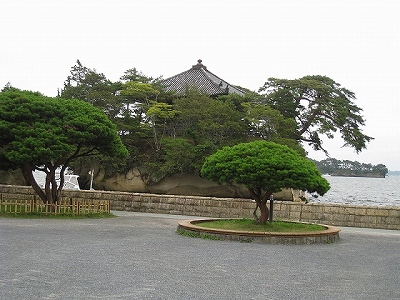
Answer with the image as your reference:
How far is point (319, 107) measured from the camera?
34.4 meters

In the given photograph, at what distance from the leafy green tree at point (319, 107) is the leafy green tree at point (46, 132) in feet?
56.8

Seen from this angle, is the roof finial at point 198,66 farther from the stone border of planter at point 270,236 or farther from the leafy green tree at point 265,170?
the stone border of planter at point 270,236

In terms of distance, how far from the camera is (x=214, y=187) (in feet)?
109

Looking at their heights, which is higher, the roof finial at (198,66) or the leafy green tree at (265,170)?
the roof finial at (198,66)

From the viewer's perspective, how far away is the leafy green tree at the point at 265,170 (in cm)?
1393

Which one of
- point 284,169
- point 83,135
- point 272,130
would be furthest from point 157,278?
point 272,130

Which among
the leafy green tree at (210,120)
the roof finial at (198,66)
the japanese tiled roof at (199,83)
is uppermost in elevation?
the roof finial at (198,66)

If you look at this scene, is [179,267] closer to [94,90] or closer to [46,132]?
[46,132]

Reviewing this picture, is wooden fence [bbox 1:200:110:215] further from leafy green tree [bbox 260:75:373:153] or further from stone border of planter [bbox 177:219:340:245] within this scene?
leafy green tree [bbox 260:75:373:153]

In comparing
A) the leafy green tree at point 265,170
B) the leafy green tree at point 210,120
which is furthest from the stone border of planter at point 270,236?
the leafy green tree at point 210,120

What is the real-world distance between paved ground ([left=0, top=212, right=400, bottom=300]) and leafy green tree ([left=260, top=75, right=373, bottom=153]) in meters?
20.8

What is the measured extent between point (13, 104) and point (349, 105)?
25699mm

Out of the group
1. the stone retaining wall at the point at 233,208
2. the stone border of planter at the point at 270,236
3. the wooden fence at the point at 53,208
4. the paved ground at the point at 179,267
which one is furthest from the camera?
the wooden fence at the point at 53,208

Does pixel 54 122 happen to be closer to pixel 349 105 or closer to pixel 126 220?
pixel 126 220
